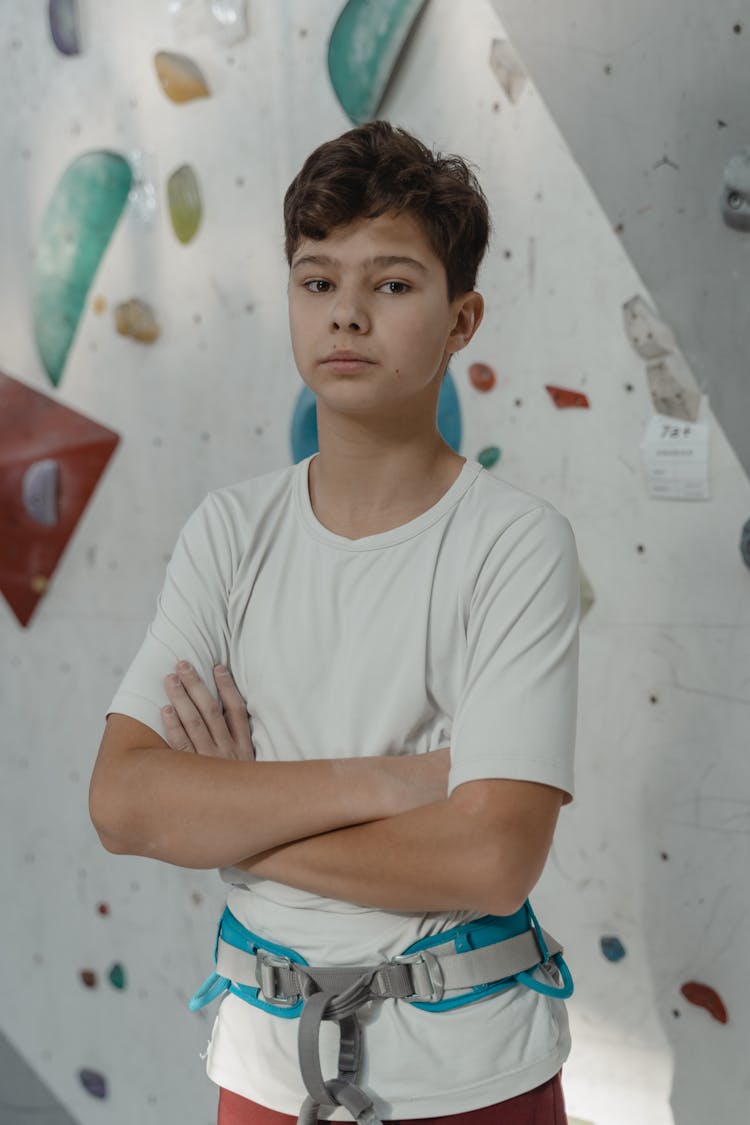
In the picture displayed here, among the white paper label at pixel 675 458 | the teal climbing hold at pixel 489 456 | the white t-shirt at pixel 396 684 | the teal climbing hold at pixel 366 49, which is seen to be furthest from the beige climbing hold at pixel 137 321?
the white t-shirt at pixel 396 684

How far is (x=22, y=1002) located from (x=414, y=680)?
4.92ft

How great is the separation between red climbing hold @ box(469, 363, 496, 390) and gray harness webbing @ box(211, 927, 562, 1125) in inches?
31.4

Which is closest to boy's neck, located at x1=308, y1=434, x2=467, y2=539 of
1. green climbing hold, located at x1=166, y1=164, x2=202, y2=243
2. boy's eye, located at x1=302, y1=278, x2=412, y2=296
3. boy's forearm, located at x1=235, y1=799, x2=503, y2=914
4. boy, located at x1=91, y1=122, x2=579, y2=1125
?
boy, located at x1=91, y1=122, x2=579, y2=1125

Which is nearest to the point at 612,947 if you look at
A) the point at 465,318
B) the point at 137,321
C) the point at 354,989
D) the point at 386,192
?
the point at 354,989

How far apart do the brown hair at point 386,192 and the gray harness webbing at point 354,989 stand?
0.50 metres

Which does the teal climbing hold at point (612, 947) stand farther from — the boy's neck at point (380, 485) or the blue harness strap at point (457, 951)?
the boy's neck at point (380, 485)

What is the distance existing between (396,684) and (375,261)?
32 cm

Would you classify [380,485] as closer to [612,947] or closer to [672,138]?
[672,138]

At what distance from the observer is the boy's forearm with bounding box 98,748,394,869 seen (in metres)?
0.87

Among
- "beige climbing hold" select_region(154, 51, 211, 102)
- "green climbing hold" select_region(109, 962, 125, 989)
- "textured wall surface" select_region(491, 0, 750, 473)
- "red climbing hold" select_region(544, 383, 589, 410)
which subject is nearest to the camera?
"textured wall surface" select_region(491, 0, 750, 473)

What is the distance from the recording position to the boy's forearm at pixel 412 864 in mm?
834

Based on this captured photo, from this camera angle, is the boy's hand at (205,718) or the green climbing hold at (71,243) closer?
the boy's hand at (205,718)

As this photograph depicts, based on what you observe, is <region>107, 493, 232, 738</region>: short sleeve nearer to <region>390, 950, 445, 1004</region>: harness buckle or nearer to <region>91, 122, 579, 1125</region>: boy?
<region>91, 122, 579, 1125</region>: boy

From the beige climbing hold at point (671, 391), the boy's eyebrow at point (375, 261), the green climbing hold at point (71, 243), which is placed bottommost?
the beige climbing hold at point (671, 391)
